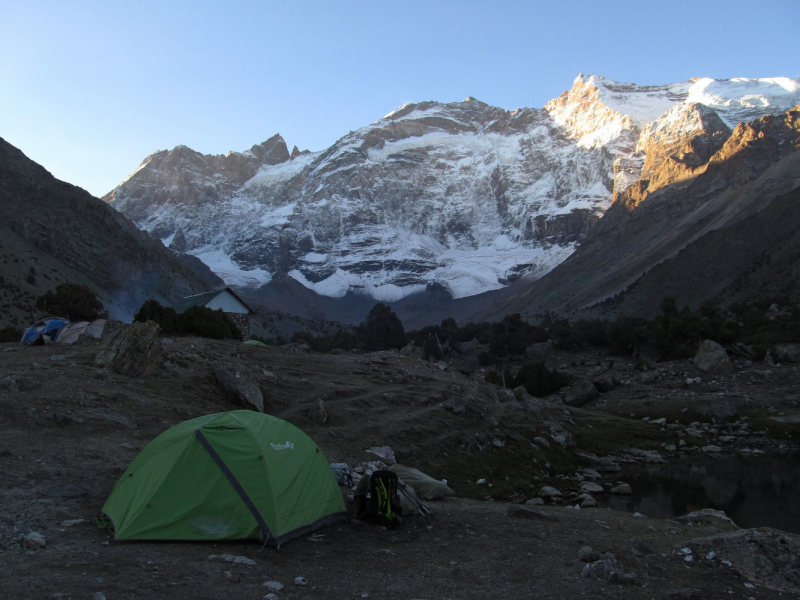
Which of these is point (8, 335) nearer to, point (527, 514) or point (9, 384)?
point (9, 384)

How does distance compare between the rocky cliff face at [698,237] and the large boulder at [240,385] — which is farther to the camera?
the rocky cliff face at [698,237]

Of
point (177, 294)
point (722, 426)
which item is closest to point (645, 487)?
point (722, 426)

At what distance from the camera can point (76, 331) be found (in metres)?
30.5

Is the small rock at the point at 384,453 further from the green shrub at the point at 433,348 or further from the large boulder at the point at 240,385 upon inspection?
the green shrub at the point at 433,348

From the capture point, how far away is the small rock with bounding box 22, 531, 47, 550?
8305 millimetres

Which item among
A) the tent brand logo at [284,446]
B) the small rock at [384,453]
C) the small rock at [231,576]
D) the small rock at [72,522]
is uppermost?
the tent brand logo at [284,446]

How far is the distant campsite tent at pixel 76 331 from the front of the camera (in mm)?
29422

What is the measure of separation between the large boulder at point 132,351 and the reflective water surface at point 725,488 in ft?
51.2

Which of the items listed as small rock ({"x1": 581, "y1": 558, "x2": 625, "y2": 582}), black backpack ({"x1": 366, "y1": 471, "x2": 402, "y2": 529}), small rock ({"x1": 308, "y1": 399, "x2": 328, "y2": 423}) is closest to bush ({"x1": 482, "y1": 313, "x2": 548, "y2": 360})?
small rock ({"x1": 308, "y1": 399, "x2": 328, "y2": 423})

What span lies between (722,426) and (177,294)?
9060cm

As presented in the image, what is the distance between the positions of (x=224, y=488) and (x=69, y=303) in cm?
4040

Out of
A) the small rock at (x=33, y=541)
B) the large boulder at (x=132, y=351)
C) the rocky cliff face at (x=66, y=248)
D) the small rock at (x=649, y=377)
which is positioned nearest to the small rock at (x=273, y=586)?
the small rock at (x=33, y=541)

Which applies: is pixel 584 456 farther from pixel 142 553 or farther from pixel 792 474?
pixel 142 553

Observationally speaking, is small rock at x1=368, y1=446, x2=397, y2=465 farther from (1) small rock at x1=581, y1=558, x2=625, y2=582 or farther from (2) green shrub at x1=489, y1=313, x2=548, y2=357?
(2) green shrub at x1=489, y1=313, x2=548, y2=357
